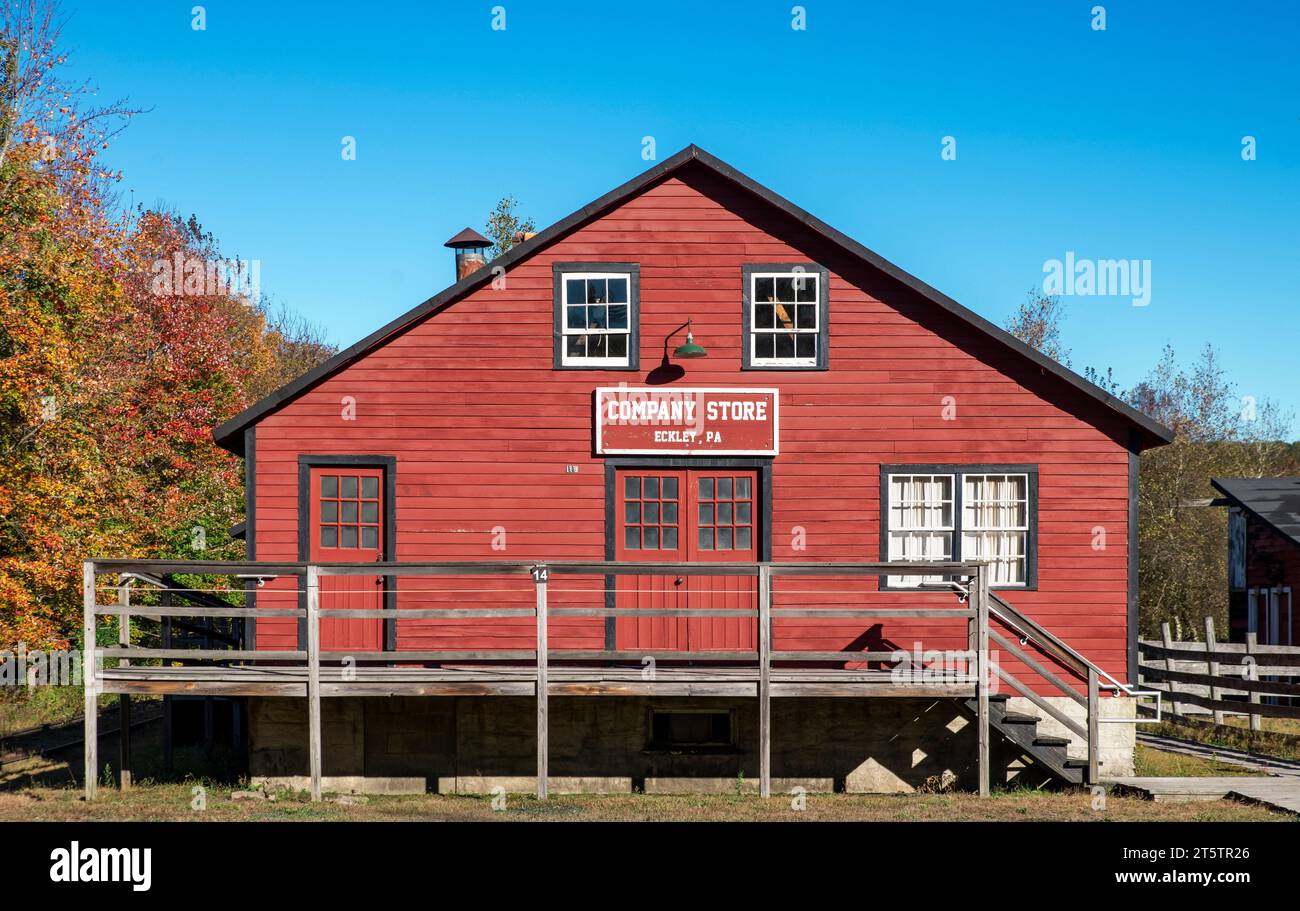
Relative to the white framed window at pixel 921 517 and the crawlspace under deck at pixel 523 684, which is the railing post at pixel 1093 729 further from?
the white framed window at pixel 921 517

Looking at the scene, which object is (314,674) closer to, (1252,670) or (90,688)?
(90,688)

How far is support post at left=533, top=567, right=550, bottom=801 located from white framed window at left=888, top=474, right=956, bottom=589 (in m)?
4.81

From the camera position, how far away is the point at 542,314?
56.3 feet

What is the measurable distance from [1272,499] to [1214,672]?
27.9ft

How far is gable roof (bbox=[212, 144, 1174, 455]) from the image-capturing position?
1670cm

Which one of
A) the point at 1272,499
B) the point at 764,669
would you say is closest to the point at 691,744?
the point at 764,669

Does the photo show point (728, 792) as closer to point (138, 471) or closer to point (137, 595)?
point (137, 595)

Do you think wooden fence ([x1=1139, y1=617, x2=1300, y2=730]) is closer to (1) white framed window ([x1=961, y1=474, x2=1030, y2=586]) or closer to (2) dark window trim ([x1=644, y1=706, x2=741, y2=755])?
(1) white framed window ([x1=961, y1=474, x2=1030, y2=586])

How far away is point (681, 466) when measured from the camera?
671 inches

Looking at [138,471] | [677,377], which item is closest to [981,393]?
[677,377]

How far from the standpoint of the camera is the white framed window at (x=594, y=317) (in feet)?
56.2

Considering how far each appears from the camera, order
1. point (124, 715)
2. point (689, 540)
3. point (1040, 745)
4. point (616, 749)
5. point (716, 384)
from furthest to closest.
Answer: point (716, 384)
point (689, 540)
point (124, 715)
point (616, 749)
point (1040, 745)

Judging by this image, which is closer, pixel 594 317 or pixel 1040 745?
pixel 1040 745

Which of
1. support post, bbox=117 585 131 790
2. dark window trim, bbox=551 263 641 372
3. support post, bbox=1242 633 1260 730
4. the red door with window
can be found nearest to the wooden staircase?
support post, bbox=1242 633 1260 730
